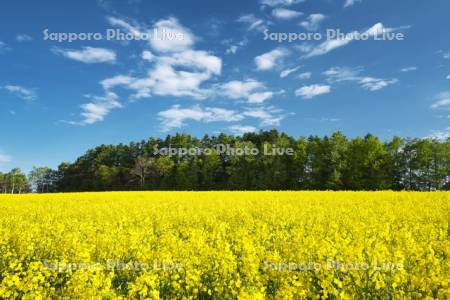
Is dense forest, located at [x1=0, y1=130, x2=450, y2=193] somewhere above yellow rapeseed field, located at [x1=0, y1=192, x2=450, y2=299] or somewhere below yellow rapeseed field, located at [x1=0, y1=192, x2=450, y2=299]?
above

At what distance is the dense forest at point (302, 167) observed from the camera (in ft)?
181

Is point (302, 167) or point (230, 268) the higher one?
point (302, 167)

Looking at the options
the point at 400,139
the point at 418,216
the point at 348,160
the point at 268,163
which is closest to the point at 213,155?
the point at 268,163

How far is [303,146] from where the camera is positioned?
6181 centimetres

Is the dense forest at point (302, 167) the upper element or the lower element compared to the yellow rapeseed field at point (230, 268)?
upper

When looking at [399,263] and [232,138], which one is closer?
[399,263]

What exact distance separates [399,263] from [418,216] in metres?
9.77

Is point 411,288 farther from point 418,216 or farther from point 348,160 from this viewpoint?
point 348,160

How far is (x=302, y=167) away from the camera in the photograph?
198ft

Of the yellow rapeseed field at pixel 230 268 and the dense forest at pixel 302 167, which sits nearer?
the yellow rapeseed field at pixel 230 268

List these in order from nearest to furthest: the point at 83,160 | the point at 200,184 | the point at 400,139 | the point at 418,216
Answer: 1. the point at 418,216
2. the point at 400,139
3. the point at 200,184
4. the point at 83,160

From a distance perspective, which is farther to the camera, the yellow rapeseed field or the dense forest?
the dense forest

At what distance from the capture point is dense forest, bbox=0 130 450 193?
55.1 metres

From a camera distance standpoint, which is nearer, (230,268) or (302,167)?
A: (230,268)
